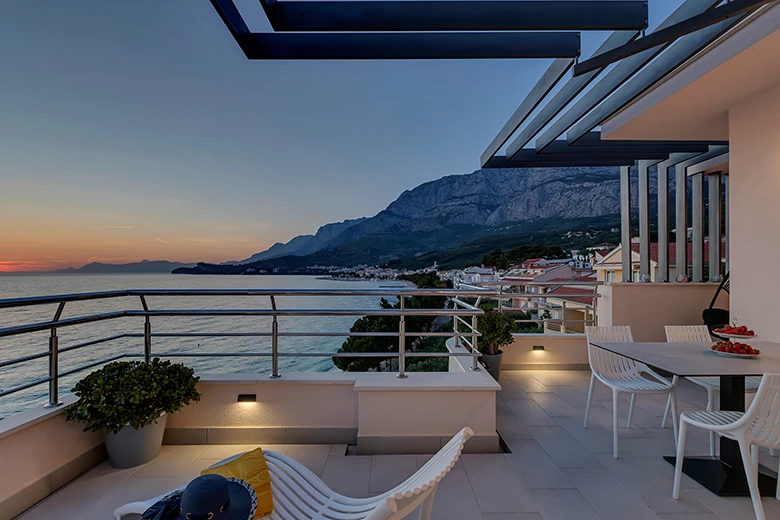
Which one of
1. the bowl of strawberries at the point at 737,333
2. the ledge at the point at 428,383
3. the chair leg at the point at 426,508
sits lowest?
the ledge at the point at 428,383

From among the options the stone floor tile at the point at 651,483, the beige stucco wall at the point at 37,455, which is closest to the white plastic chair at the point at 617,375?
the stone floor tile at the point at 651,483

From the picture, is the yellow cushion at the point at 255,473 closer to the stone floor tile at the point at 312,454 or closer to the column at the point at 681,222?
the stone floor tile at the point at 312,454

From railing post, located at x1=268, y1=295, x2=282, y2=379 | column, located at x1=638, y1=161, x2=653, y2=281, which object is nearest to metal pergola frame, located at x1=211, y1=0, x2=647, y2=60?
railing post, located at x1=268, y1=295, x2=282, y2=379

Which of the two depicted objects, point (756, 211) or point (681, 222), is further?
point (681, 222)

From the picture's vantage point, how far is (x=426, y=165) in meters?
17.5

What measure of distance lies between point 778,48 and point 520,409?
3434mm

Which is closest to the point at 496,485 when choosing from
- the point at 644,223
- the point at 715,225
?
the point at 644,223

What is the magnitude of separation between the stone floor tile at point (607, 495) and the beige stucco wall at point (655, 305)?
319cm

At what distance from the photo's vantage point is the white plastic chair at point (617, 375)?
2.75 meters

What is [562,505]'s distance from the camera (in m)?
2.09

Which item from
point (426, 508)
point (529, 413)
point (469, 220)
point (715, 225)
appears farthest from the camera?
point (469, 220)

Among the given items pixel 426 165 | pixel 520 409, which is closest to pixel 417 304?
pixel 520 409

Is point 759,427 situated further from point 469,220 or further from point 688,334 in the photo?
point 469,220

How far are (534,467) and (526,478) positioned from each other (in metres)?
0.18
